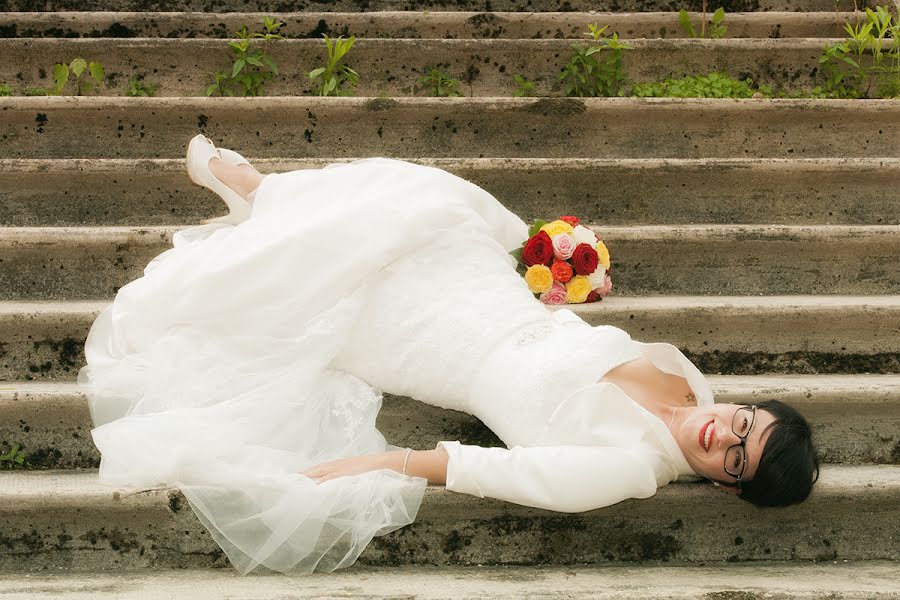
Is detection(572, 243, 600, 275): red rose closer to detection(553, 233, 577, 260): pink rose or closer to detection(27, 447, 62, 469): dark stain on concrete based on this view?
detection(553, 233, 577, 260): pink rose

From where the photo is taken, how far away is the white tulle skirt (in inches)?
87.0

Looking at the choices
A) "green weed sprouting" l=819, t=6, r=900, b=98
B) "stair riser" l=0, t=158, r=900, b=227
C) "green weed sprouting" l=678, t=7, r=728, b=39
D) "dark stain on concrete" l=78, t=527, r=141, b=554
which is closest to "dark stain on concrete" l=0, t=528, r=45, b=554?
"dark stain on concrete" l=78, t=527, r=141, b=554

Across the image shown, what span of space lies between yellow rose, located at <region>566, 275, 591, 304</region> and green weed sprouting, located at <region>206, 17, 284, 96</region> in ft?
6.12

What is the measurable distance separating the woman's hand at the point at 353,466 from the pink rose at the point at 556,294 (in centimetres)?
90

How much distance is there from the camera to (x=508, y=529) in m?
2.38

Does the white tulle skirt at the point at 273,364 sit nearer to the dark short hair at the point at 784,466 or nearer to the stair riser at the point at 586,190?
the stair riser at the point at 586,190

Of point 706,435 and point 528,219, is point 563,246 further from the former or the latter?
point 706,435

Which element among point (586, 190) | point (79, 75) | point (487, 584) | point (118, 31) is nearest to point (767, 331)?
point (586, 190)

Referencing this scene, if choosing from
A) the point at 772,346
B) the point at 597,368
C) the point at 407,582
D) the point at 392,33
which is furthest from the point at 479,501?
the point at 392,33

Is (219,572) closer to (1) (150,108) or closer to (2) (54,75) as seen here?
(1) (150,108)

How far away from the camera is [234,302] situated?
104 inches

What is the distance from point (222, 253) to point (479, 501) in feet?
3.62

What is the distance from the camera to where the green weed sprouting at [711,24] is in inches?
171

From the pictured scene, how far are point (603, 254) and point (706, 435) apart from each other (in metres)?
0.85
